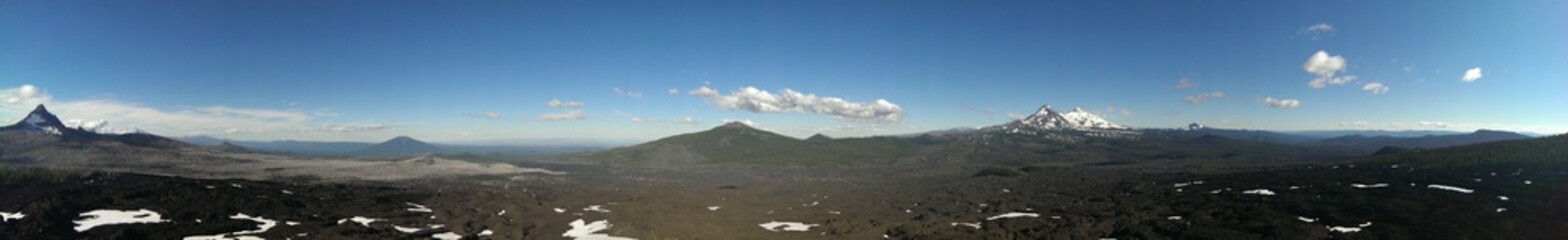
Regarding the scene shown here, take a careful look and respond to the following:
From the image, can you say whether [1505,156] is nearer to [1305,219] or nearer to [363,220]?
[1305,219]

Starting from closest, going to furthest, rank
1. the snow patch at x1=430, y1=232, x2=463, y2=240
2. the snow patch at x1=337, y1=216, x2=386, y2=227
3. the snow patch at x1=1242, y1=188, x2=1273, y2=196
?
the snow patch at x1=430, y1=232, x2=463, y2=240
the snow patch at x1=337, y1=216, x2=386, y2=227
the snow patch at x1=1242, y1=188, x2=1273, y2=196

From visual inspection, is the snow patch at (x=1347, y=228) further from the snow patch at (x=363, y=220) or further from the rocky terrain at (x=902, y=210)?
the snow patch at (x=363, y=220)

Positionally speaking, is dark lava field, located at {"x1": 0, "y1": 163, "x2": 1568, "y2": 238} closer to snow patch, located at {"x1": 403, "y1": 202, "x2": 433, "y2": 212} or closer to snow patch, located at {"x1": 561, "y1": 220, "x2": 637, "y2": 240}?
snow patch, located at {"x1": 403, "y1": 202, "x2": 433, "y2": 212}

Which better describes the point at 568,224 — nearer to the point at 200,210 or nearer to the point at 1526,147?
the point at 200,210

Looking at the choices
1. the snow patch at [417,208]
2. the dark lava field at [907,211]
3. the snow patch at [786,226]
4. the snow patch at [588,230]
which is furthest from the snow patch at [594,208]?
the snow patch at [786,226]

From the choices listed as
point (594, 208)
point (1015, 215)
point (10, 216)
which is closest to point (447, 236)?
point (594, 208)

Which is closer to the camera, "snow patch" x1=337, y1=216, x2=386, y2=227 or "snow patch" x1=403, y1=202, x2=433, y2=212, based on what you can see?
"snow patch" x1=337, y1=216, x2=386, y2=227

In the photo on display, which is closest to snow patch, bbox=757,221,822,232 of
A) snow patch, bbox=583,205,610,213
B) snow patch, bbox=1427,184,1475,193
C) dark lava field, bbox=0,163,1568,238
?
dark lava field, bbox=0,163,1568,238

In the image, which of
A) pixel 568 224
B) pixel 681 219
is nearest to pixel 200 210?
pixel 568 224
